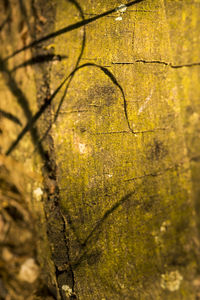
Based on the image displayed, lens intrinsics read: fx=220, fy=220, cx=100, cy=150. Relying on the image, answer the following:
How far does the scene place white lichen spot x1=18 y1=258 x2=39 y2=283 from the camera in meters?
2.03

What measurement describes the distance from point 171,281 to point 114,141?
1.02 metres

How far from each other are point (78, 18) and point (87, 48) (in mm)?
189

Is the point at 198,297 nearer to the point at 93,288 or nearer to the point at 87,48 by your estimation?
the point at 93,288

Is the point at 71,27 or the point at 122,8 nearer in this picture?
the point at 122,8

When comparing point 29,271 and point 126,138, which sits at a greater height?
point 126,138

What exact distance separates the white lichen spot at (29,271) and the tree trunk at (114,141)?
0.65 meters

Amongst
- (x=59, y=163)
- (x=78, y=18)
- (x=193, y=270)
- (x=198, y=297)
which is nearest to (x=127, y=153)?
(x=59, y=163)

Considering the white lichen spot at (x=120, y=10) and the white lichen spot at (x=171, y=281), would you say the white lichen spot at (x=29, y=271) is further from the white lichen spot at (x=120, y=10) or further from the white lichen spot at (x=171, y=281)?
the white lichen spot at (x=120, y=10)

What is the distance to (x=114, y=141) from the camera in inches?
48.7

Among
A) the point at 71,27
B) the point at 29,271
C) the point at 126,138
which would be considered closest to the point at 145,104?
the point at 126,138

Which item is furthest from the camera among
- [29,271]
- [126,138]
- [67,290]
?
[29,271]

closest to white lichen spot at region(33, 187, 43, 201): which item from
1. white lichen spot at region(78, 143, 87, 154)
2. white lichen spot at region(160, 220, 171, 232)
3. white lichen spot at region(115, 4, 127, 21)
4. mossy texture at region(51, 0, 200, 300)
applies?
mossy texture at region(51, 0, 200, 300)

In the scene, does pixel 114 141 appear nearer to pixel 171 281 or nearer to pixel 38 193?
pixel 38 193

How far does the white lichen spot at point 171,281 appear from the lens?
1.44 metres
